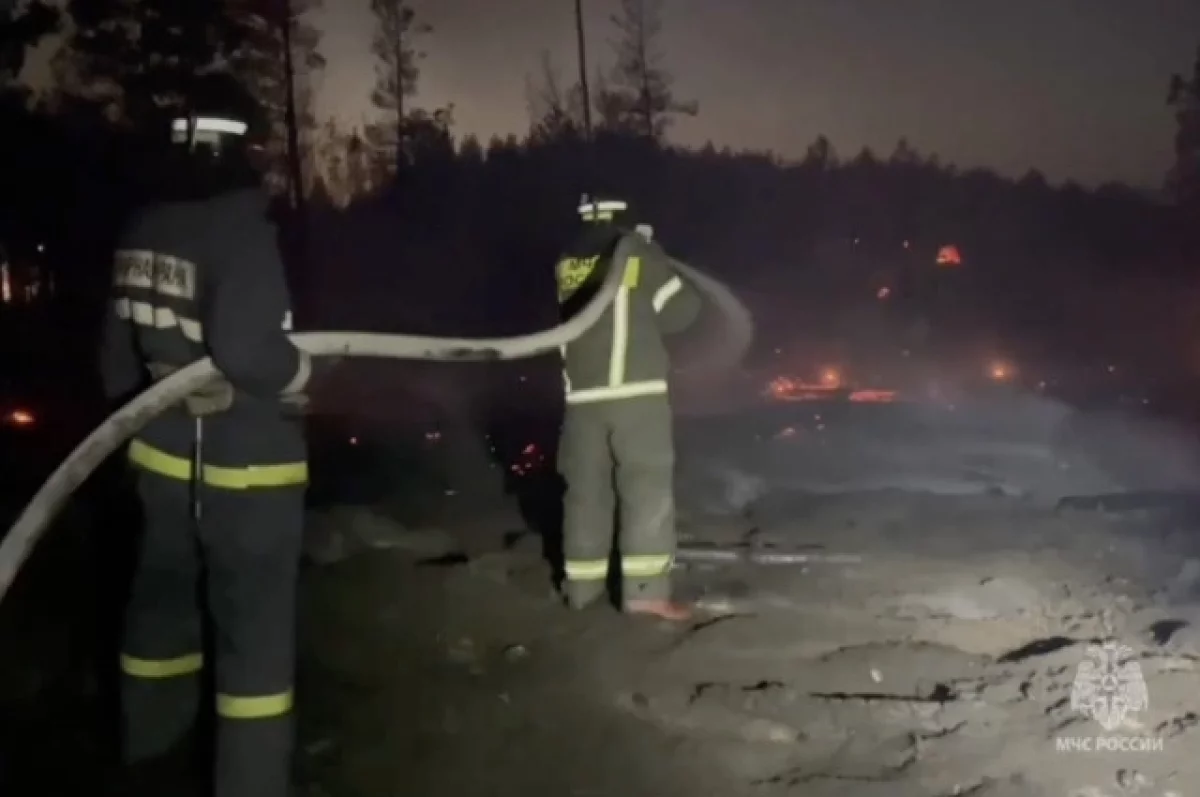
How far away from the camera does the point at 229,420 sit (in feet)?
13.9

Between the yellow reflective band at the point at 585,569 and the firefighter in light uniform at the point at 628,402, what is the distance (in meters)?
0.08

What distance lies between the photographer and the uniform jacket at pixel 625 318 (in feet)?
21.3

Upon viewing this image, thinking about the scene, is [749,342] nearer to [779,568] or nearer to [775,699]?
[779,568]

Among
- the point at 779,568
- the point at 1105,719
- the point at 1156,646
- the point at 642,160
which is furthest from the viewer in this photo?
the point at 642,160

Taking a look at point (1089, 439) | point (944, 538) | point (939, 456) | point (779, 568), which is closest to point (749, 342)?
point (779, 568)

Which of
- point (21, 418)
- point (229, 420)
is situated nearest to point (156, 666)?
point (229, 420)

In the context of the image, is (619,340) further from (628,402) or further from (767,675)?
(767,675)

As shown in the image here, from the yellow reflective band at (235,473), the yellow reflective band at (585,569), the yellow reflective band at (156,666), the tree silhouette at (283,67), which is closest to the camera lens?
the yellow reflective band at (235,473)

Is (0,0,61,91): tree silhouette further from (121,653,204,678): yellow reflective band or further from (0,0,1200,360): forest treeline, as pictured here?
(121,653,204,678): yellow reflective band

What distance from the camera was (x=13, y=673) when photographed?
6012mm

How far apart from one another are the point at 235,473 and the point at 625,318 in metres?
2.58

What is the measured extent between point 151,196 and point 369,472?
8.81m

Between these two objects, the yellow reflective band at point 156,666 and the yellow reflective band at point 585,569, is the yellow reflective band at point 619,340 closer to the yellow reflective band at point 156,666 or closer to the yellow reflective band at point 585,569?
the yellow reflective band at point 585,569

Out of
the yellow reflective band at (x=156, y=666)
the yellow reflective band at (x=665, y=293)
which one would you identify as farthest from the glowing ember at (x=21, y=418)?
the yellow reflective band at (x=156, y=666)
